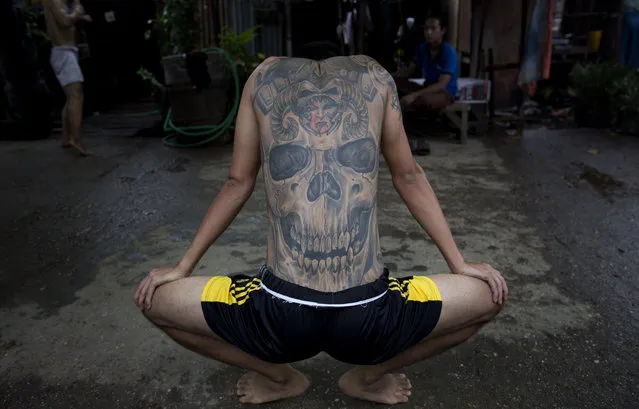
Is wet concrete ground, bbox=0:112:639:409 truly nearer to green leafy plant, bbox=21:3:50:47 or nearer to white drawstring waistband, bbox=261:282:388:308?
white drawstring waistband, bbox=261:282:388:308

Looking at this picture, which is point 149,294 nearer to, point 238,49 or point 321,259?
point 321,259

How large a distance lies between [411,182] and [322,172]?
41 cm

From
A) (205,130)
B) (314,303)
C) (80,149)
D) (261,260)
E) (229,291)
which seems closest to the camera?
(314,303)

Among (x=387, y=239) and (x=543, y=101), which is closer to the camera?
(x=387, y=239)

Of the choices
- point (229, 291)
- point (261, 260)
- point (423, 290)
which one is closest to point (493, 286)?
point (423, 290)

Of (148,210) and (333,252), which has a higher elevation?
(333,252)

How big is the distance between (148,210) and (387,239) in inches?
81.7

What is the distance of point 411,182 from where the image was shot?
203 centimetres

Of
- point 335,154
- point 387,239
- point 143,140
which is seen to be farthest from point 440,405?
point 143,140

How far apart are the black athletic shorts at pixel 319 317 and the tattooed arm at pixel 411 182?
21 centimetres

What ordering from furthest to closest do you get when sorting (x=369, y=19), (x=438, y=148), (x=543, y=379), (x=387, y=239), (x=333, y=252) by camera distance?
(x=369, y=19) → (x=438, y=148) → (x=387, y=239) → (x=543, y=379) → (x=333, y=252)

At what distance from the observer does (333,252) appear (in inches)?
70.1

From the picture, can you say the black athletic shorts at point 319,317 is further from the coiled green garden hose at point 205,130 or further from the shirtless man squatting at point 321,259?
the coiled green garden hose at point 205,130

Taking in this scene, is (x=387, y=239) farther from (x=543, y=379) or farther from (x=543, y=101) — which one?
(x=543, y=101)
